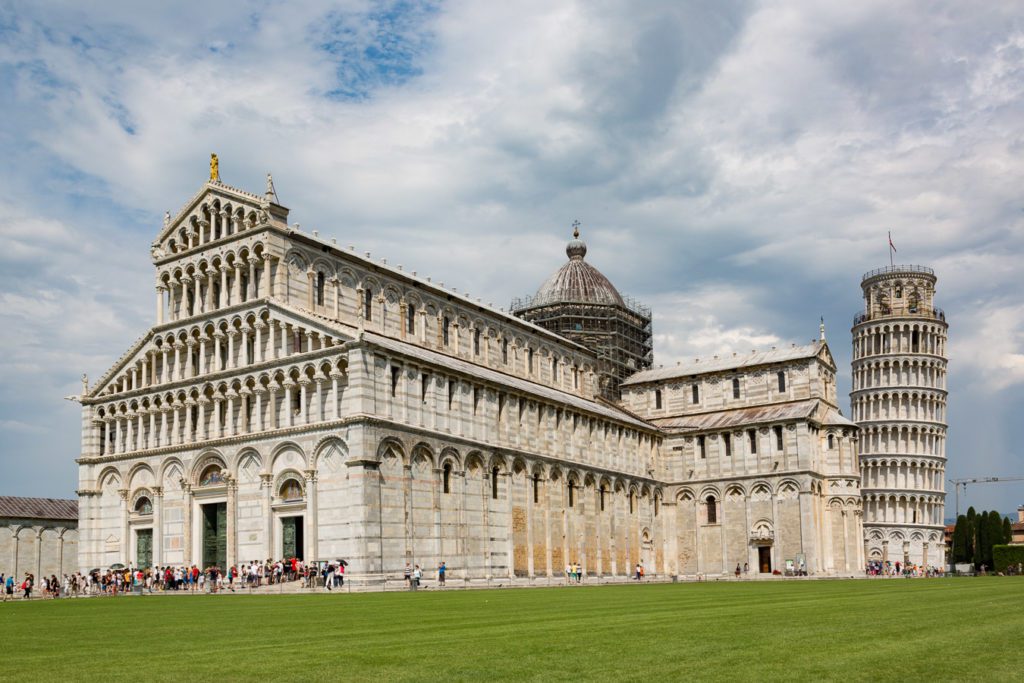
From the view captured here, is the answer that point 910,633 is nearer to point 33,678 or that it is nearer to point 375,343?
point 33,678

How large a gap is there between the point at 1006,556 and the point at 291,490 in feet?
186

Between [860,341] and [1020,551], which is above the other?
[860,341]

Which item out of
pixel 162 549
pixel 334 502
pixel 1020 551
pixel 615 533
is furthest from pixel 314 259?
pixel 1020 551

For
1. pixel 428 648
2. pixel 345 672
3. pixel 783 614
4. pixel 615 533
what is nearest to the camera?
pixel 345 672

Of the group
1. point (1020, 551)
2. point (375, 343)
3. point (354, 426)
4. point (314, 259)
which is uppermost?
point (314, 259)

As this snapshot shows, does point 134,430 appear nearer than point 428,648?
No

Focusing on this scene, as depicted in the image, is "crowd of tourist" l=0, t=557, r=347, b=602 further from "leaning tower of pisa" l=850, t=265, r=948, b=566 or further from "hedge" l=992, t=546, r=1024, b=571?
"leaning tower of pisa" l=850, t=265, r=948, b=566

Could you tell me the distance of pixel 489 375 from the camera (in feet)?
201

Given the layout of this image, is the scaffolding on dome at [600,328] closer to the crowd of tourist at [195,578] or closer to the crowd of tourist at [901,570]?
the crowd of tourist at [901,570]

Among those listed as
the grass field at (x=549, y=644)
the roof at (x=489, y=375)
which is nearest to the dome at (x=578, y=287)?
the roof at (x=489, y=375)

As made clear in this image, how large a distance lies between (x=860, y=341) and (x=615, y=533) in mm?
54099

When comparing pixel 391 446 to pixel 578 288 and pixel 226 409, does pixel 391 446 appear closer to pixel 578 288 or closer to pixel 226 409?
pixel 226 409

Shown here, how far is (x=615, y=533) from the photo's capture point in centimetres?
6881

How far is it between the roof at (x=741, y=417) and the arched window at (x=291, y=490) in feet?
122
